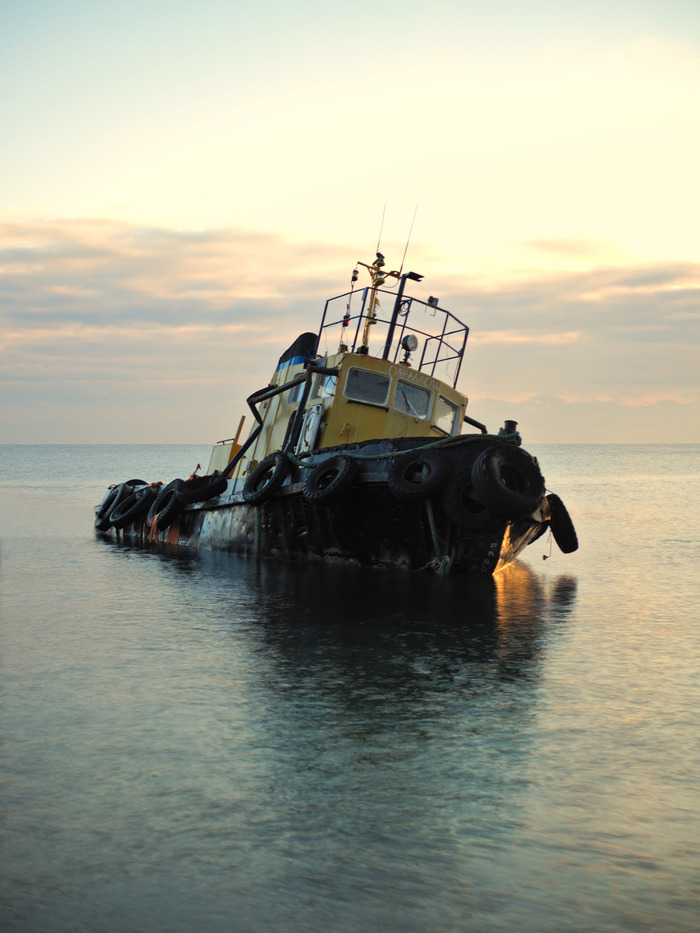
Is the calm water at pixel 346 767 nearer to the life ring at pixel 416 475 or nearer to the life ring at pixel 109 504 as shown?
the life ring at pixel 416 475

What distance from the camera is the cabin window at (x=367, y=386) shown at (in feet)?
47.3

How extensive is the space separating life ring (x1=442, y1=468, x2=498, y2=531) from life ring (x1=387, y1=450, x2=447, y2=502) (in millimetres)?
194

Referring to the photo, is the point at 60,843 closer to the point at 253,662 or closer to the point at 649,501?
the point at 253,662

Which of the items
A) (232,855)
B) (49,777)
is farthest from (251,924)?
(49,777)

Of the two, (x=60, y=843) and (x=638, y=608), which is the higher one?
(x=638, y=608)

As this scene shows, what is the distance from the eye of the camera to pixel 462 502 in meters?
12.3

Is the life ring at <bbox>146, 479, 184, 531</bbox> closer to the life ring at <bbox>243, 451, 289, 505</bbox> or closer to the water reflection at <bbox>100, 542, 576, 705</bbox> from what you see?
the water reflection at <bbox>100, 542, 576, 705</bbox>

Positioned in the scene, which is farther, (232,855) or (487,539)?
(487,539)

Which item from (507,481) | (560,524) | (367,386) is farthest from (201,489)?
(507,481)

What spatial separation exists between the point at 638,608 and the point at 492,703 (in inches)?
236

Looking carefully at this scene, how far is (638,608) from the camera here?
12055 mm

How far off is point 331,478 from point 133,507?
32.1 ft

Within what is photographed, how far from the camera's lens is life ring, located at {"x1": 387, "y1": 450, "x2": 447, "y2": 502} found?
12.1 metres

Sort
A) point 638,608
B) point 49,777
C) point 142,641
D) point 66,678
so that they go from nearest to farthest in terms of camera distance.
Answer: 1. point 49,777
2. point 66,678
3. point 142,641
4. point 638,608
